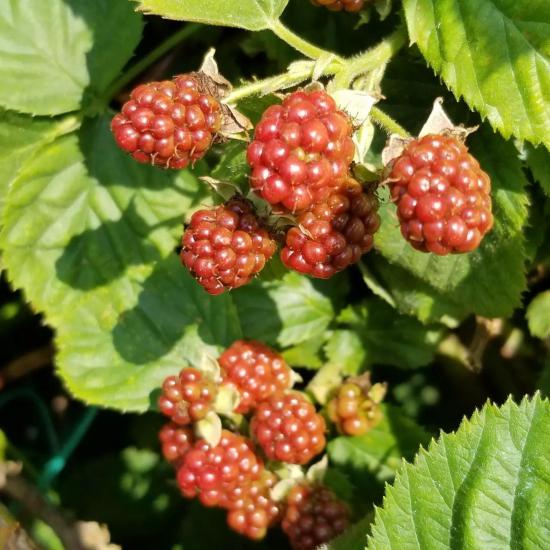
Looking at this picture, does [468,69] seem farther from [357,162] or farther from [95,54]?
[95,54]

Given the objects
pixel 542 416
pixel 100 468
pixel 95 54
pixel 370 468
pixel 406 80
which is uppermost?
pixel 406 80

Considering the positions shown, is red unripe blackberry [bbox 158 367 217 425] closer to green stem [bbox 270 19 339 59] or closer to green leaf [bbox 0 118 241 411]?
green leaf [bbox 0 118 241 411]

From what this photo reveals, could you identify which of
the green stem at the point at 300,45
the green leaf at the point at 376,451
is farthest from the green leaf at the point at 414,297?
the green stem at the point at 300,45

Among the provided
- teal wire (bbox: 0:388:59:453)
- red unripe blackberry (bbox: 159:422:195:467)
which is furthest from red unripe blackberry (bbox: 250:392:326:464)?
teal wire (bbox: 0:388:59:453)

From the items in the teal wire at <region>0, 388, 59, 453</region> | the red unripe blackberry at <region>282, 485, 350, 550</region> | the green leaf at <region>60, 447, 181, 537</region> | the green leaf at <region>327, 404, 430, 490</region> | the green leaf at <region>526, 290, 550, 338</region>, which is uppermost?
the green leaf at <region>526, 290, 550, 338</region>

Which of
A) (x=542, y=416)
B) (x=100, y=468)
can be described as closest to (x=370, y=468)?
(x=542, y=416)

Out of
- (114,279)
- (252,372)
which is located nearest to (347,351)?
(252,372)

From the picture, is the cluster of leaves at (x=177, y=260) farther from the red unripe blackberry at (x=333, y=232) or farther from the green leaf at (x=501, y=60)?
the red unripe blackberry at (x=333, y=232)
